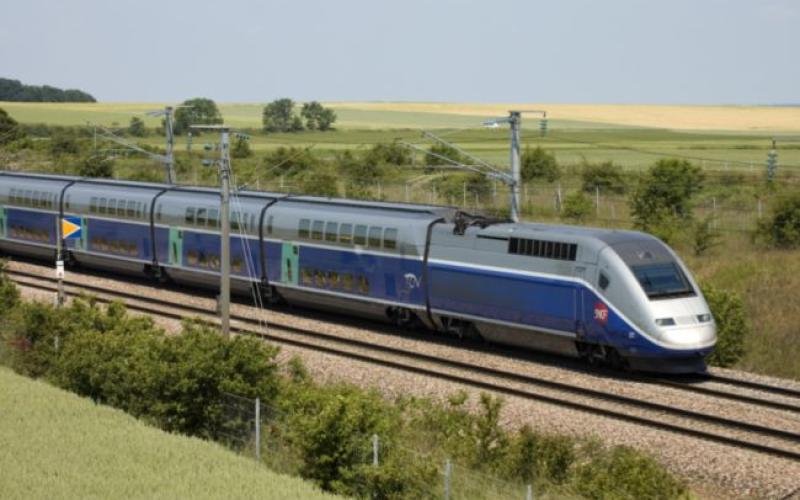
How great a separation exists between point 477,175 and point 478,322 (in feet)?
162

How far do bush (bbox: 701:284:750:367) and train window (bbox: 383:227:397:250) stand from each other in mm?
8713

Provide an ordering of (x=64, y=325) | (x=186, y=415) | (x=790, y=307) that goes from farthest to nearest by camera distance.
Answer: (x=790, y=307) < (x=64, y=325) < (x=186, y=415)

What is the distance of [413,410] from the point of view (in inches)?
1045

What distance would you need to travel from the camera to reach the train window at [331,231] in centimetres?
3871

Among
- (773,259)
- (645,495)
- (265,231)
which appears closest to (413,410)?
(645,495)

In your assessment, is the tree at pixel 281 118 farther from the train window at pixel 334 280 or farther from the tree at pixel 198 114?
the train window at pixel 334 280

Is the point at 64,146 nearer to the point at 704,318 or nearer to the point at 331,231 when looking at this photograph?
the point at 331,231

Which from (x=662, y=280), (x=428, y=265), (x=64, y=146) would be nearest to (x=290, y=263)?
(x=428, y=265)

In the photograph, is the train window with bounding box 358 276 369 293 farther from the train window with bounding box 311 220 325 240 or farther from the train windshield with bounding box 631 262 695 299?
the train windshield with bounding box 631 262 695 299

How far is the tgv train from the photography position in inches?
1184

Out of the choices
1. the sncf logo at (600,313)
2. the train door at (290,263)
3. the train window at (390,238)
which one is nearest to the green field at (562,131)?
the train door at (290,263)

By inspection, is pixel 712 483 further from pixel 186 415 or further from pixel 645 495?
pixel 186 415

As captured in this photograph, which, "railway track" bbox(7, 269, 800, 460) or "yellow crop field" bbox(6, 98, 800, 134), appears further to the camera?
"yellow crop field" bbox(6, 98, 800, 134)

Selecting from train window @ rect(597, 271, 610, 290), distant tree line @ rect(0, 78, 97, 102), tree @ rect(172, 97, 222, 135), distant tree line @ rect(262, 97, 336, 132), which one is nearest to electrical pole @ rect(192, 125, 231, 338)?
train window @ rect(597, 271, 610, 290)
